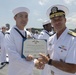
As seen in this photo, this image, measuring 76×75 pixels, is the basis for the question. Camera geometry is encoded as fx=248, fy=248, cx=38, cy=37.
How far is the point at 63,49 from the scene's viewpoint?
3.34 m

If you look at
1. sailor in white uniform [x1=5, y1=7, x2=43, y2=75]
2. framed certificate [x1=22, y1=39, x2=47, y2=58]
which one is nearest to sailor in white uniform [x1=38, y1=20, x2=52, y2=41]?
sailor in white uniform [x1=5, y1=7, x2=43, y2=75]

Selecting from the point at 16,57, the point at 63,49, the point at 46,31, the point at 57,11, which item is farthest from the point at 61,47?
the point at 46,31

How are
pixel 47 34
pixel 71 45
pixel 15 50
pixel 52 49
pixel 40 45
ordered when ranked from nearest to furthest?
pixel 71 45, pixel 52 49, pixel 40 45, pixel 15 50, pixel 47 34

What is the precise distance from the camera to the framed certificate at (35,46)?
3841mm

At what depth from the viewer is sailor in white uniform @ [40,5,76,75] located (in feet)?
10.8

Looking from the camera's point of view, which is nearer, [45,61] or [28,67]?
[45,61]

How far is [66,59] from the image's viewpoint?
3312 mm

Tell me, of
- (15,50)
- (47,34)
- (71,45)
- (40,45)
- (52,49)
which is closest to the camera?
(71,45)

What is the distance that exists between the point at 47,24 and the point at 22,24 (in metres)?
3.30

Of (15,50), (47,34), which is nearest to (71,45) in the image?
(15,50)

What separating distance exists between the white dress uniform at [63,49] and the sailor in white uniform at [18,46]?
1077 mm

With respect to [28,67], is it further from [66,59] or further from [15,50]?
[66,59]

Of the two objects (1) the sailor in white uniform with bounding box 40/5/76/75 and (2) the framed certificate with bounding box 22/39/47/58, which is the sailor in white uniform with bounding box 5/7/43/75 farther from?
(1) the sailor in white uniform with bounding box 40/5/76/75

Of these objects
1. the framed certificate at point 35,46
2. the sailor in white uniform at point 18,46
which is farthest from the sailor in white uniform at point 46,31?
the framed certificate at point 35,46
